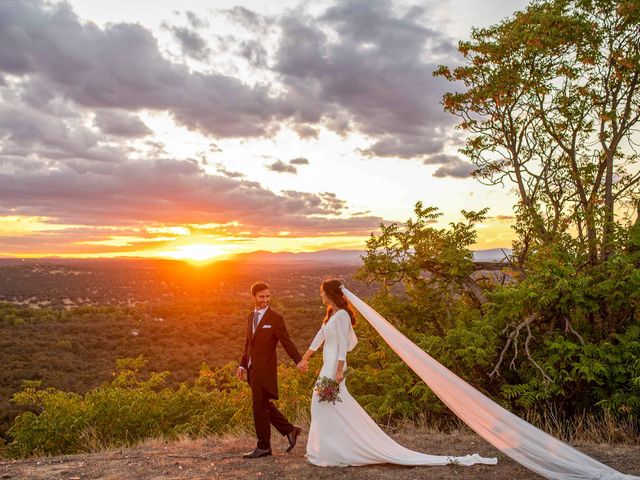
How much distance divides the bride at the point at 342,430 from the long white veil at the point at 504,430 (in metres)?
0.36

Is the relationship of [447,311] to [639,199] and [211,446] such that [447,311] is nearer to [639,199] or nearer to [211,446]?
[639,199]

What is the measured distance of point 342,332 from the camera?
698 centimetres

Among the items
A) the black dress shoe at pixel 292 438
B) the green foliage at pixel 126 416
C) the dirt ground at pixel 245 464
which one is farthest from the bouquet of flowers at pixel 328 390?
the green foliage at pixel 126 416

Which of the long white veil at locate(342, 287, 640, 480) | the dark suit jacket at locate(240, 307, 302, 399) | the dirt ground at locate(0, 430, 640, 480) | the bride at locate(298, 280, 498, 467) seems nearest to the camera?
the long white veil at locate(342, 287, 640, 480)

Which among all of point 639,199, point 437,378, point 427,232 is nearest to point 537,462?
point 437,378

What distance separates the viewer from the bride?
6750 mm

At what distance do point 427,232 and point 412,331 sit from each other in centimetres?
226

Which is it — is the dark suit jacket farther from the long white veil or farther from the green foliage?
the green foliage

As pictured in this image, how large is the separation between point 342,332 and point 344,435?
1.24m

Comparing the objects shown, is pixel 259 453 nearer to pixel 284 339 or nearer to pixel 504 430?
pixel 284 339

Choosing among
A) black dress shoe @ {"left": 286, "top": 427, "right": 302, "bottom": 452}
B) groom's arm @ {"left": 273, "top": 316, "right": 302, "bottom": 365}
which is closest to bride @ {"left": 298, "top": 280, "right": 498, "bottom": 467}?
groom's arm @ {"left": 273, "top": 316, "right": 302, "bottom": 365}

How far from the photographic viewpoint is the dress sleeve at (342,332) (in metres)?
6.97

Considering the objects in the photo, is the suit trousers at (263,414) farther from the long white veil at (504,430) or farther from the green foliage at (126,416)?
the green foliage at (126,416)

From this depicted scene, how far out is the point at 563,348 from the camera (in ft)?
31.7
